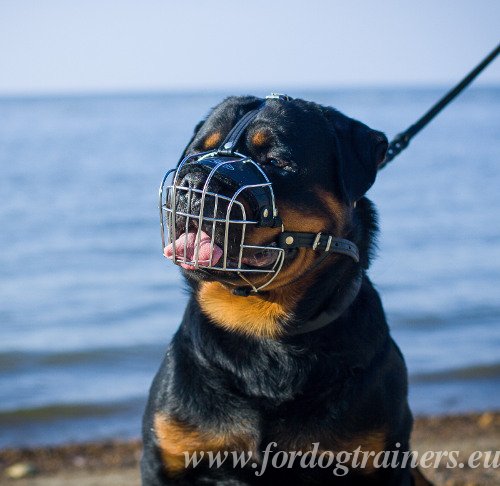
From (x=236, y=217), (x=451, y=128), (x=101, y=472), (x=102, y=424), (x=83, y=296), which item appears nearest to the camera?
(x=236, y=217)

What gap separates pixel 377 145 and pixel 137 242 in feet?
27.7

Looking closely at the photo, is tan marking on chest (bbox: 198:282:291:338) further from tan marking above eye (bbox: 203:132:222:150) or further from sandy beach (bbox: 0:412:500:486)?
sandy beach (bbox: 0:412:500:486)

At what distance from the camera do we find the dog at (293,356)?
2.90 metres

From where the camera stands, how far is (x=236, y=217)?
8.80 feet

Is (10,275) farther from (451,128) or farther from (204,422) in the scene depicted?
(451,128)

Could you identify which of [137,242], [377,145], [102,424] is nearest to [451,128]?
[137,242]

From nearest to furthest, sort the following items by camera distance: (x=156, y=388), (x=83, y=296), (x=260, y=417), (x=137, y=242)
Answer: (x=260, y=417) < (x=156, y=388) < (x=83, y=296) < (x=137, y=242)

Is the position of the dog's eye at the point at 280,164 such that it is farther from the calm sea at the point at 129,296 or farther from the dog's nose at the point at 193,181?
the calm sea at the point at 129,296

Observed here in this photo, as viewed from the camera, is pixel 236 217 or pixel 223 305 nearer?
pixel 236 217

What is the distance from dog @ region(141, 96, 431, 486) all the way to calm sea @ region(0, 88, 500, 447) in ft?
9.43

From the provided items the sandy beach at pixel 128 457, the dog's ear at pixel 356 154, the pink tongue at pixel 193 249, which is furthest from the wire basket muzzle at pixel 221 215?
the sandy beach at pixel 128 457

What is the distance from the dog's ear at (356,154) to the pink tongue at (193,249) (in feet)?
1.84

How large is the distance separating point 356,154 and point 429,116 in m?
0.94

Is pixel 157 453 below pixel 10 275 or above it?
above
